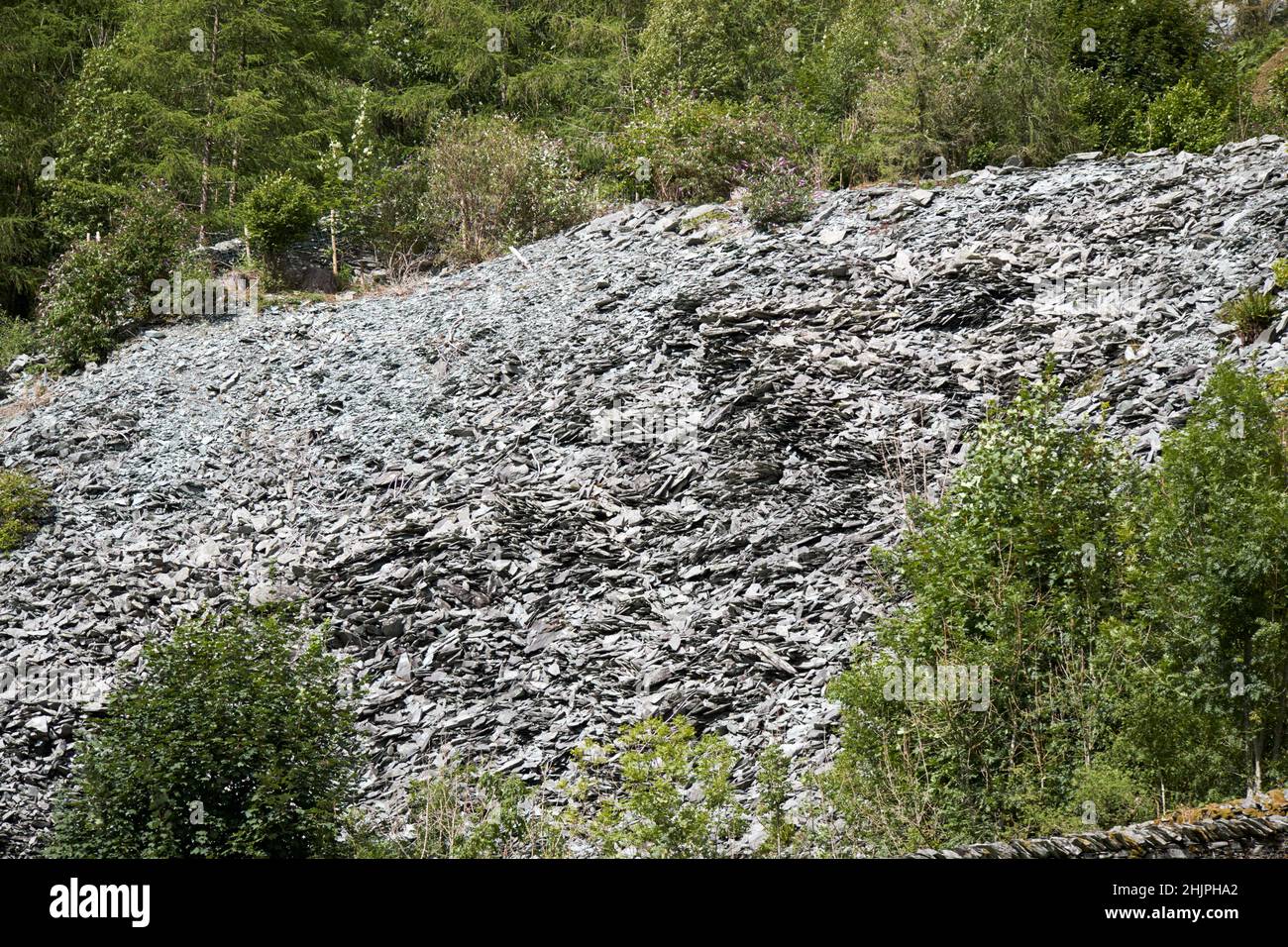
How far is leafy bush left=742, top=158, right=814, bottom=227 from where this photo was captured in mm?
16906

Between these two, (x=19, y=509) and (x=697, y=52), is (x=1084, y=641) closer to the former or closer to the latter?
(x=19, y=509)

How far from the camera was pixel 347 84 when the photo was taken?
26.9m

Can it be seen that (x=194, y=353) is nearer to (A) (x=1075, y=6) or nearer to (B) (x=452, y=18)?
(B) (x=452, y=18)

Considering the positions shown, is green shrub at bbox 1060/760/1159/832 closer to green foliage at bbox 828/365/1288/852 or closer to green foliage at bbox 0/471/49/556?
green foliage at bbox 828/365/1288/852

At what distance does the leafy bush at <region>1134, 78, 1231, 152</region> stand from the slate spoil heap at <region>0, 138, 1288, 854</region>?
1608mm

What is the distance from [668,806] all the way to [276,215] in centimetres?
1551

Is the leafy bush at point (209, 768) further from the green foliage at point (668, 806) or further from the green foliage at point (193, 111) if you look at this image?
the green foliage at point (193, 111)

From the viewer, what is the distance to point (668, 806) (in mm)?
7199

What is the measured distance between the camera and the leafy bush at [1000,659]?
7.67 metres

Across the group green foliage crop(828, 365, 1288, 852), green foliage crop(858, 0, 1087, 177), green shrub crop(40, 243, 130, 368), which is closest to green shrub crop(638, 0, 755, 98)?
green foliage crop(858, 0, 1087, 177)
